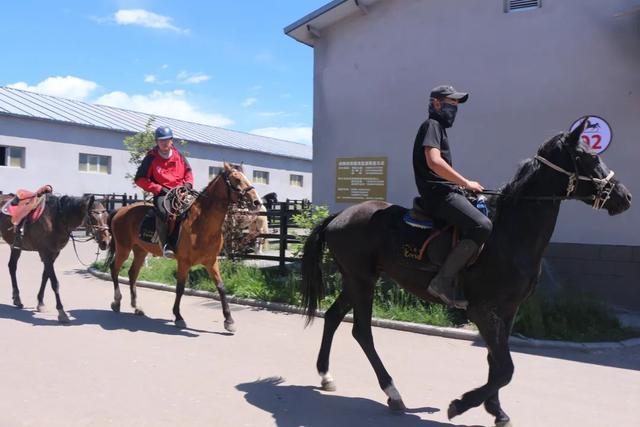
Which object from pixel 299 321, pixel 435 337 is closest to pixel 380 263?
pixel 435 337

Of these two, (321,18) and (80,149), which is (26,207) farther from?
(80,149)

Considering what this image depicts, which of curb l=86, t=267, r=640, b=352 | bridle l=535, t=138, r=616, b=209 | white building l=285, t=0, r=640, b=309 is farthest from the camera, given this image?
white building l=285, t=0, r=640, b=309

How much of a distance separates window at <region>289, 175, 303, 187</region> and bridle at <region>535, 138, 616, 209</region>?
130ft

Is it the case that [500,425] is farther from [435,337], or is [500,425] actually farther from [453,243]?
[435,337]

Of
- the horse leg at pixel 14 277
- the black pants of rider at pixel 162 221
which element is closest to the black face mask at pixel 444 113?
the black pants of rider at pixel 162 221

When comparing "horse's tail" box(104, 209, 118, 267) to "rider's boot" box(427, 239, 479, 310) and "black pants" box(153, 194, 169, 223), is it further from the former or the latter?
"rider's boot" box(427, 239, 479, 310)

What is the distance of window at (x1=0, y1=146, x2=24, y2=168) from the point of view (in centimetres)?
2667

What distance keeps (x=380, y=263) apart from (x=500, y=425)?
1666mm

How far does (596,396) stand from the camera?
5148mm

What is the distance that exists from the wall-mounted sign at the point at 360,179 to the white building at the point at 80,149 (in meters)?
21.3

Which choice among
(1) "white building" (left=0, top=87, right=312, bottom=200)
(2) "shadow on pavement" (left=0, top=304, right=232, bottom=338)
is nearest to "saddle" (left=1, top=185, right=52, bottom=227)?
(2) "shadow on pavement" (left=0, top=304, right=232, bottom=338)

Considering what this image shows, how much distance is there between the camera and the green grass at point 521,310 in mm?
7348

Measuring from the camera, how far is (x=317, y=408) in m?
4.70

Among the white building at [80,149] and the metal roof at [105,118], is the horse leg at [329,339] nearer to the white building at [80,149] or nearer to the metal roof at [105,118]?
the white building at [80,149]
